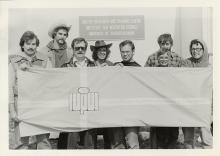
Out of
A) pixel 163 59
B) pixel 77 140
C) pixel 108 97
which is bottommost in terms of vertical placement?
pixel 77 140

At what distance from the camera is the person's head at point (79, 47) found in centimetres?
113

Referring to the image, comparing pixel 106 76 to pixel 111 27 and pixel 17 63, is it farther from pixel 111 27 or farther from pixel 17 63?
pixel 17 63

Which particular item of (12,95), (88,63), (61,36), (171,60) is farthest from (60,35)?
(171,60)

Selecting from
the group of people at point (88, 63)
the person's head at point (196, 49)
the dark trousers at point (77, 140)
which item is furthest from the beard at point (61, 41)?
the person's head at point (196, 49)

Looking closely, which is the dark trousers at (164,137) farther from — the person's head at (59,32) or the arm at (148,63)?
the person's head at (59,32)

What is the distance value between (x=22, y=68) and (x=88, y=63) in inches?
7.1

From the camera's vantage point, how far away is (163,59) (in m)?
1.14

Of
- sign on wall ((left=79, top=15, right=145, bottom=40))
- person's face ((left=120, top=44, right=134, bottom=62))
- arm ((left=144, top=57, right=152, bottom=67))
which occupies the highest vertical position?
sign on wall ((left=79, top=15, right=145, bottom=40))

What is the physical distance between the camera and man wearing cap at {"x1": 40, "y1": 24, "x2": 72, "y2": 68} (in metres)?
1.14

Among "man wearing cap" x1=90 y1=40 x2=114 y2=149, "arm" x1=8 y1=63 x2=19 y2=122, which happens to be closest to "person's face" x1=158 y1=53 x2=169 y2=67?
Result: "man wearing cap" x1=90 y1=40 x2=114 y2=149

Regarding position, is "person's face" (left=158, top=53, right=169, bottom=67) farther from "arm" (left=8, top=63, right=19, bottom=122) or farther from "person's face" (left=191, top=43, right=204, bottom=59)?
"arm" (left=8, top=63, right=19, bottom=122)

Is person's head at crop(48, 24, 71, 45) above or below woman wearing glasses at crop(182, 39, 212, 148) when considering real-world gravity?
above

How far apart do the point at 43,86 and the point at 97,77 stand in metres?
0.15
